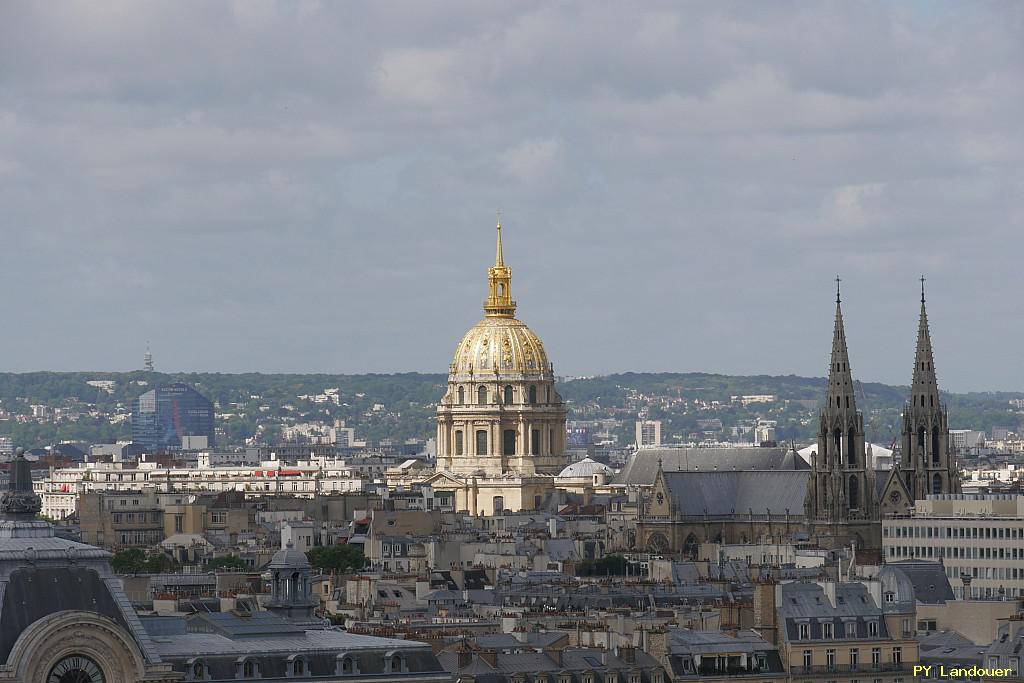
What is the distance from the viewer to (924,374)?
195250 millimetres

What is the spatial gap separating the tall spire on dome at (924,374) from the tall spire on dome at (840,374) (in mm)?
3151

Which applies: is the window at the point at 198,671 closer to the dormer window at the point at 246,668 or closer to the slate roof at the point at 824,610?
the dormer window at the point at 246,668

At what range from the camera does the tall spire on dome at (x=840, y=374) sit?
19425 cm

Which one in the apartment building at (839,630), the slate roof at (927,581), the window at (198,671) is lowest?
the window at (198,671)

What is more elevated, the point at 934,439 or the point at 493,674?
the point at 934,439

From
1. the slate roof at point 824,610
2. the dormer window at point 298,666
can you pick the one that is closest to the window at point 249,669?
the dormer window at point 298,666

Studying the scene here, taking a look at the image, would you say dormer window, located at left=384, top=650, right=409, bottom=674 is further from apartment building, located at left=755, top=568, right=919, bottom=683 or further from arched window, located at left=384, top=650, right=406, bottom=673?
apartment building, located at left=755, top=568, right=919, bottom=683

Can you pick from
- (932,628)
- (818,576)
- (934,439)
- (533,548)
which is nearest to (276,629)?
(932,628)

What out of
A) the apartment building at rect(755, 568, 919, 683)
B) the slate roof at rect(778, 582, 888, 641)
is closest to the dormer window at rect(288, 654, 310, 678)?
the apartment building at rect(755, 568, 919, 683)

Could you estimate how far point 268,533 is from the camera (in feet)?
651

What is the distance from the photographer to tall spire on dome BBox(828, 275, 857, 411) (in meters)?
194

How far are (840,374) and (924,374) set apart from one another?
4.08 m

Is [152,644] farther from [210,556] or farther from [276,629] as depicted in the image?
[210,556]

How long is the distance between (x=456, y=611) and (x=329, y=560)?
51237 millimetres
